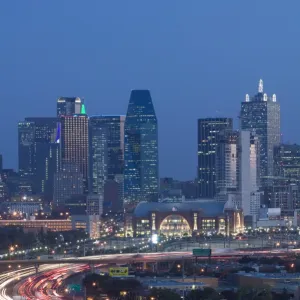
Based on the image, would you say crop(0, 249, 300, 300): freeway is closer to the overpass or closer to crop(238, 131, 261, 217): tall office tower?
the overpass

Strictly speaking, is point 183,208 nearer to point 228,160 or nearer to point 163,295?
point 228,160

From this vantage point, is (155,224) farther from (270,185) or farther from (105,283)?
(105,283)

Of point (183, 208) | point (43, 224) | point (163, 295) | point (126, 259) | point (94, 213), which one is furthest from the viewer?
point (94, 213)

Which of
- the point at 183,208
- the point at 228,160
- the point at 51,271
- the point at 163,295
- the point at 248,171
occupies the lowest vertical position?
the point at 163,295

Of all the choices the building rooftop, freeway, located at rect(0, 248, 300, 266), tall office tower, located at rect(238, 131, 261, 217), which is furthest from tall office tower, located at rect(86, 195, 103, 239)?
freeway, located at rect(0, 248, 300, 266)

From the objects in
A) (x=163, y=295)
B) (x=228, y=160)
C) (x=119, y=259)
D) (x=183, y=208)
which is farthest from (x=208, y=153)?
(x=163, y=295)

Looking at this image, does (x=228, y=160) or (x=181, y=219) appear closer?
(x=181, y=219)

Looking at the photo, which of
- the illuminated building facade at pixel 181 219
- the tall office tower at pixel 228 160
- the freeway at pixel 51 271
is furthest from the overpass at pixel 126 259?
the tall office tower at pixel 228 160
